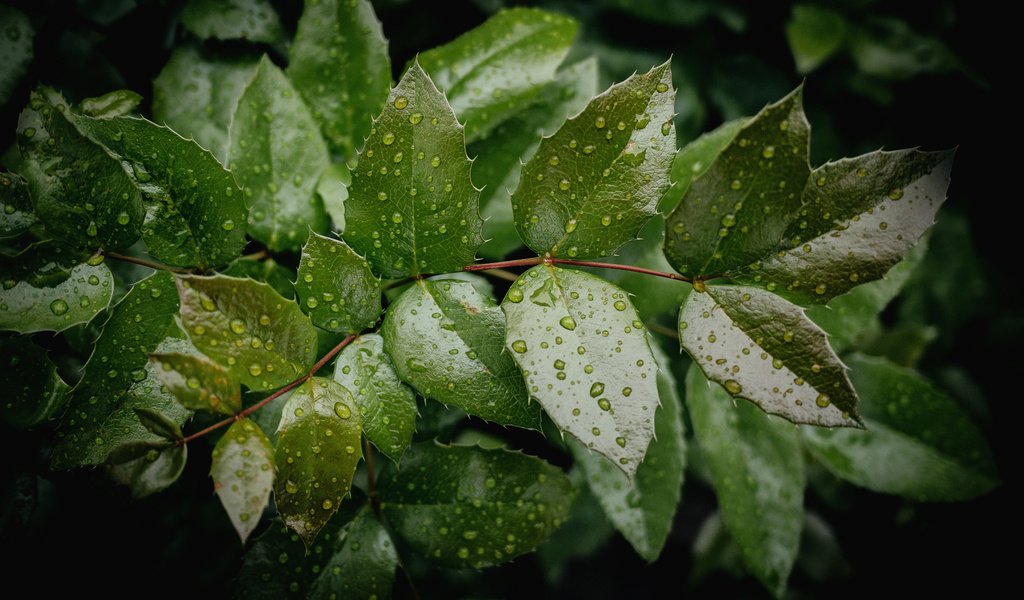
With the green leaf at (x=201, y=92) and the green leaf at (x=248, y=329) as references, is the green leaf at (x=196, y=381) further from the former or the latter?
the green leaf at (x=201, y=92)

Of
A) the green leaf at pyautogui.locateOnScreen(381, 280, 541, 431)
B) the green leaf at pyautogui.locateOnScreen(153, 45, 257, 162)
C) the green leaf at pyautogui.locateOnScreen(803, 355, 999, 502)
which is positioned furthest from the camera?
the green leaf at pyautogui.locateOnScreen(803, 355, 999, 502)

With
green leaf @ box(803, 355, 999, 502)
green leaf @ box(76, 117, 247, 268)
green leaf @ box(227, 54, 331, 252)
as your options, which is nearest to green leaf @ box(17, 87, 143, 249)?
green leaf @ box(76, 117, 247, 268)

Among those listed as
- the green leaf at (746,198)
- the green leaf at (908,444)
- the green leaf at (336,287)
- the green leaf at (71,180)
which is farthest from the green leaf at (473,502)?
the green leaf at (908,444)

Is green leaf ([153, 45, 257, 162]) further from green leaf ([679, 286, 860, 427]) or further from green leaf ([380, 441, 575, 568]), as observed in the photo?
green leaf ([679, 286, 860, 427])

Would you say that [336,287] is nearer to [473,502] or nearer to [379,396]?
[379,396]

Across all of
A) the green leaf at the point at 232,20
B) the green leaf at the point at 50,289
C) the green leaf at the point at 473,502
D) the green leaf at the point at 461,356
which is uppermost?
the green leaf at the point at 232,20

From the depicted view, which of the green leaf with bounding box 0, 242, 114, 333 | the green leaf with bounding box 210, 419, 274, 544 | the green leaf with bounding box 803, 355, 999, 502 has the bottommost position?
the green leaf with bounding box 803, 355, 999, 502

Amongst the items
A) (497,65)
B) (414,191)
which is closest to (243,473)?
(414,191)
